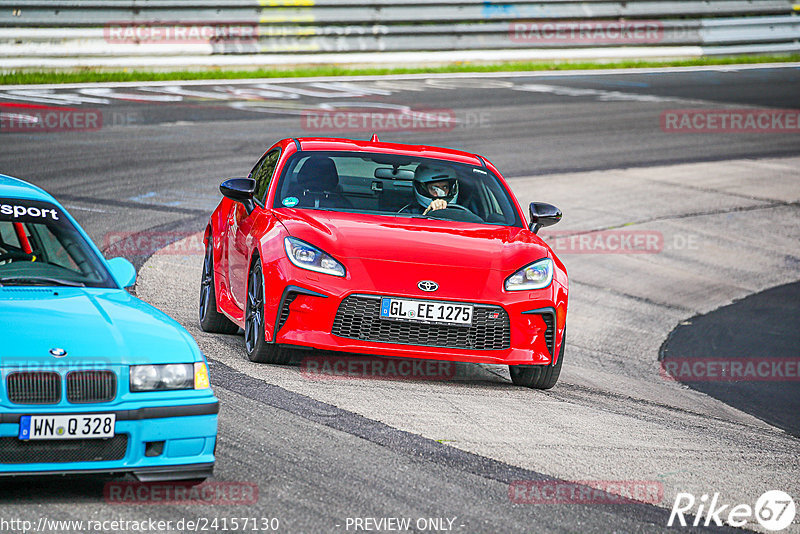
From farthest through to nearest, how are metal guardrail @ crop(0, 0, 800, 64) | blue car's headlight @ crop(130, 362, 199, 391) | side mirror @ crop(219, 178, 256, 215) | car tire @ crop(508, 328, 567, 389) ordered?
metal guardrail @ crop(0, 0, 800, 64) < side mirror @ crop(219, 178, 256, 215) < car tire @ crop(508, 328, 567, 389) < blue car's headlight @ crop(130, 362, 199, 391)

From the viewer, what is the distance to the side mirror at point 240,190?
8609 millimetres

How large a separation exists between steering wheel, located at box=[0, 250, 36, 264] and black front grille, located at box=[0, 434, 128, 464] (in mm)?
1636

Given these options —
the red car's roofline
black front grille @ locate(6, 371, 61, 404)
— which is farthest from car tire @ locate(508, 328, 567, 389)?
black front grille @ locate(6, 371, 61, 404)

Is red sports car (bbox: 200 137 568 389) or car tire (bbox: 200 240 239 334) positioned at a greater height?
red sports car (bbox: 200 137 568 389)

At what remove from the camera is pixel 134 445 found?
4922 millimetres

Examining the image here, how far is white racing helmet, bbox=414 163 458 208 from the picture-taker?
8.88 m

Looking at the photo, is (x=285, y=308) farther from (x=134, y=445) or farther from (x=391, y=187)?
(x=134, y=445)

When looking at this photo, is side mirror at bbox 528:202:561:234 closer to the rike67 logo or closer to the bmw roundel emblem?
the bmw roundel emblem

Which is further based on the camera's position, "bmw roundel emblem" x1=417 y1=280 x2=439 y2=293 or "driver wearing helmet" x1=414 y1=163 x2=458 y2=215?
"driver wearing helmet" x1=414 y1=163 x2=458 y2=215

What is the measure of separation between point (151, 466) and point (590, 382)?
16.1 ft

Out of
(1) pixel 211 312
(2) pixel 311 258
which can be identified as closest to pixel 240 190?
(1) pixel 211 312

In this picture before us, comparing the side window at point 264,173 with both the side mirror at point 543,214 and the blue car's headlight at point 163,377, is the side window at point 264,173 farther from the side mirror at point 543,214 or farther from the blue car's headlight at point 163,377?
the blue car's headlight at point 163,377

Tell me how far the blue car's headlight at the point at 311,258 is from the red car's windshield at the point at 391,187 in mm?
800

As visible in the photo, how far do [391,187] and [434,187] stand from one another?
317 millimetres
